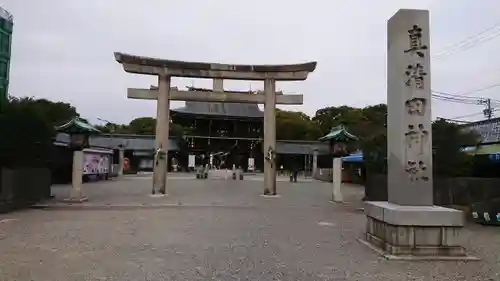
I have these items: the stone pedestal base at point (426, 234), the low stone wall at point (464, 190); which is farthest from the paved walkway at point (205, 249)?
the low stone wall at point (464, 190)

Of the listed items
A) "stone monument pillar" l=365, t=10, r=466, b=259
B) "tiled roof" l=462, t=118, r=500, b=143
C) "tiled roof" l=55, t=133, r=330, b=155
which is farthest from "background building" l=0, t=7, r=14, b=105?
"tiled roof" l=462, t=118, r=500, b=143

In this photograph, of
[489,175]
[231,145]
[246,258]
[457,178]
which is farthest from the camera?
[231,145]

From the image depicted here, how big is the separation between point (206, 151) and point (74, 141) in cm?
3397

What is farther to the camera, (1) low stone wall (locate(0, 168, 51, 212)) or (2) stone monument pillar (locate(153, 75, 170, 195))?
(2) stone monument pillar (locate(153, 75, 170, 195))

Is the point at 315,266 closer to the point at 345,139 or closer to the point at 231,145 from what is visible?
the point at 345,139

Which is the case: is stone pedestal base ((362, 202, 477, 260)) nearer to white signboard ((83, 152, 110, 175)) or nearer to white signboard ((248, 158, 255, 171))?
white signboard ((83, 152, 110, 175))

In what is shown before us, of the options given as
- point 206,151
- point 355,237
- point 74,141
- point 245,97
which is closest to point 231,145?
point 206,151

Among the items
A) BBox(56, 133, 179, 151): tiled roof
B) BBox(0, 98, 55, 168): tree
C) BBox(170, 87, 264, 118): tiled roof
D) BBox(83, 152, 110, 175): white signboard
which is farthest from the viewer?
BBox(170, 87, 264, 118): tiled roof

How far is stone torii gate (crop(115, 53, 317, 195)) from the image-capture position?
62.0ft

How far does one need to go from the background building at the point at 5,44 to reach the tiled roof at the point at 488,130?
86.5 feet

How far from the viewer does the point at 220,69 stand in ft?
64.3

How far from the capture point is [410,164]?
25.4 ft

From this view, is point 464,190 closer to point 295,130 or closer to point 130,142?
point 130,142

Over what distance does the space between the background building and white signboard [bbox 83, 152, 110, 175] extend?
21.4 feet
